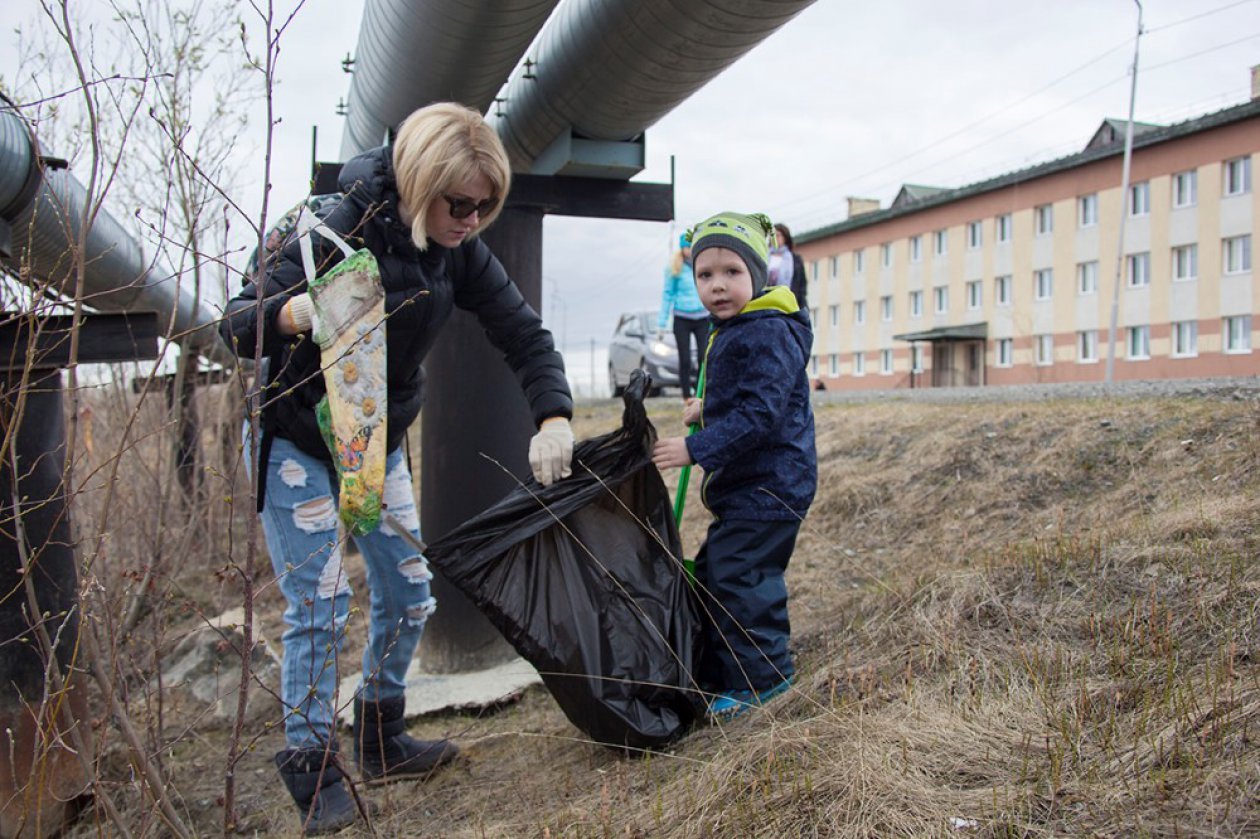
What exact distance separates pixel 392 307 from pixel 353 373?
0.89ft

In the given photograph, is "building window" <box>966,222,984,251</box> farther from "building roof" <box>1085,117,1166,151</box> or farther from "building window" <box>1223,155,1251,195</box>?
"building window" <box>1223,155,1251,195</box>

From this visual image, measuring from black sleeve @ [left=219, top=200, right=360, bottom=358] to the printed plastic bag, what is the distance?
0.13 feet

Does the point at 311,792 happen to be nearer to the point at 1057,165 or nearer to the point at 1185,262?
the point at 1185,262

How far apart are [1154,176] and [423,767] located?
117 ft

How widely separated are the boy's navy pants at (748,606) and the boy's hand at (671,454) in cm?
25

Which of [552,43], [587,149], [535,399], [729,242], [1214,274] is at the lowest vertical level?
[535,399]

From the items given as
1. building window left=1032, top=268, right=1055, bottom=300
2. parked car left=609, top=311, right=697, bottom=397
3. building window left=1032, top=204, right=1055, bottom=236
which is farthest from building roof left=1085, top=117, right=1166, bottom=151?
parked car left=609, top=311, right=697, bottom=397

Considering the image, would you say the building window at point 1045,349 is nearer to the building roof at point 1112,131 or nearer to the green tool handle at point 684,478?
the building roof at point 1112,131

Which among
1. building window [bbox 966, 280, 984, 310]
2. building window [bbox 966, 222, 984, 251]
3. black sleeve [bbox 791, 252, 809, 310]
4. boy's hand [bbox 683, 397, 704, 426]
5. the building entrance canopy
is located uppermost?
building window [bbox 966, 222, 984, 251]

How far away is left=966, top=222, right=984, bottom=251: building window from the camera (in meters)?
40.0

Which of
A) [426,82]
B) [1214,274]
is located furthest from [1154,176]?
[426,82]

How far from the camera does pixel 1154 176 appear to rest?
32.7 m

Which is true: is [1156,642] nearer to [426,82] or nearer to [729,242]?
[729,242]

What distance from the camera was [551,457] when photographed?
2.70 metres
